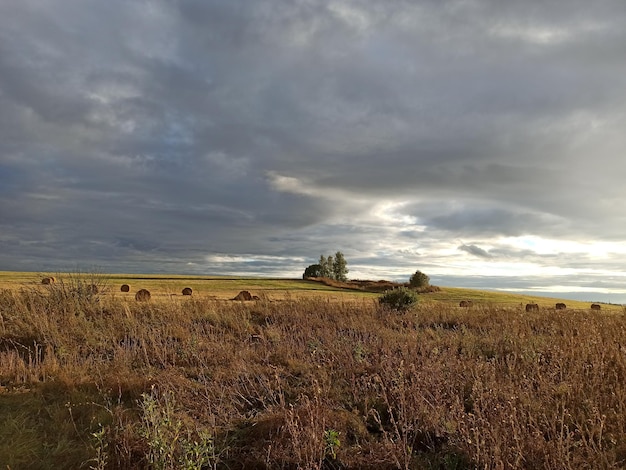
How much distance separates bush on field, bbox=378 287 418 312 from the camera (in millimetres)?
20172

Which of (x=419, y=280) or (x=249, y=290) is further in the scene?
(x=419, y=280)

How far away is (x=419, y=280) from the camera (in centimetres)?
5259

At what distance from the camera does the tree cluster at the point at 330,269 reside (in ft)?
253

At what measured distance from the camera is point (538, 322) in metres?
14.4

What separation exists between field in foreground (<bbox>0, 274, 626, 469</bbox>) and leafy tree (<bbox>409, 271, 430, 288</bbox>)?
39.0 metres

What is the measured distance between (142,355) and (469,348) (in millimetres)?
7629

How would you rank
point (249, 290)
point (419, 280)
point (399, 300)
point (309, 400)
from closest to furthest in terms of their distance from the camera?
point (309, 400) < point (399, 300) < point (249, 290) < point (419, 280)

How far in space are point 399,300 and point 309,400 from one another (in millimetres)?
14720

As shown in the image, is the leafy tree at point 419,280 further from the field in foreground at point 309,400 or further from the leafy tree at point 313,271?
the field in foreground at point 309,400

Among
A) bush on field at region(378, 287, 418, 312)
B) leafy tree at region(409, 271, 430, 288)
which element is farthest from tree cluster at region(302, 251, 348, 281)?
bush on field at region(378, 287, 418, 312)

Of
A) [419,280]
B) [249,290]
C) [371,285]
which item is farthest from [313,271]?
[249,290]

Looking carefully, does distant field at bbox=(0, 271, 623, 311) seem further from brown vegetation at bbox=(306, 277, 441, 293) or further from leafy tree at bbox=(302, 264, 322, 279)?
leafy tree at bbox=(302, 264, 322, 279)

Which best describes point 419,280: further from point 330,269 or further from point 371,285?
point 330,269

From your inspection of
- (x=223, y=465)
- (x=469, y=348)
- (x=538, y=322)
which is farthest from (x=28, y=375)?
(x=538, y=322)
